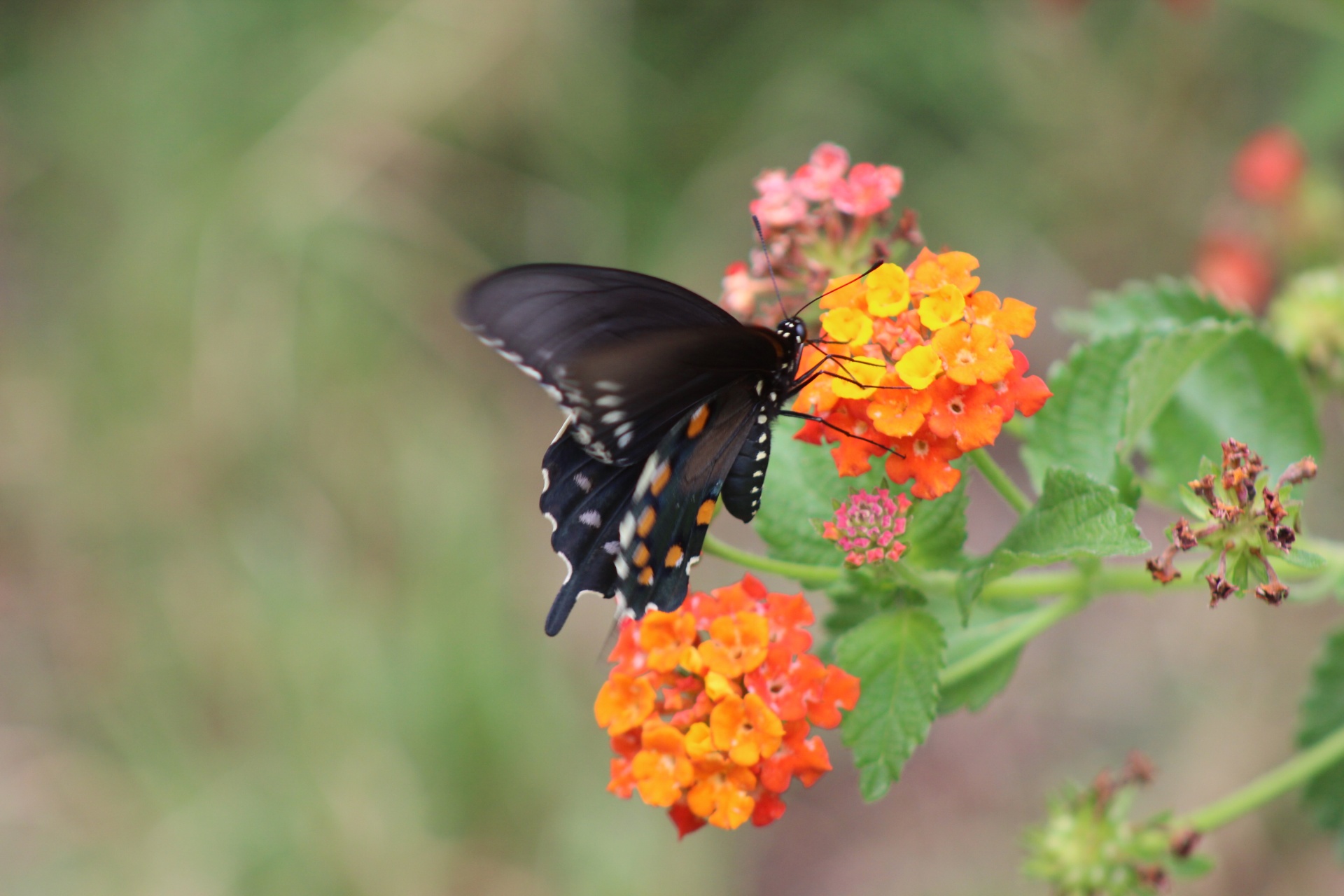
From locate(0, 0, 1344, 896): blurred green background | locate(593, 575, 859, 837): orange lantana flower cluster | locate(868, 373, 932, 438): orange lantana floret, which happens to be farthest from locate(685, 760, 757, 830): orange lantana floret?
locate(0, 0, 1344, 896): blurred green background

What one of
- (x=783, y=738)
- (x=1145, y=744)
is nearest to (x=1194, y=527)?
(x=783, y=738)

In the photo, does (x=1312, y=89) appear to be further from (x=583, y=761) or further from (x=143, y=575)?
(x=143, y=575)

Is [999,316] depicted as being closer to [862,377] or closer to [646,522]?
[862,377]

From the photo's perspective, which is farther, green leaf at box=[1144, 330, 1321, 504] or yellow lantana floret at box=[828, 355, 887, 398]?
green leaf at box=[1144, 330, 1321, 504]

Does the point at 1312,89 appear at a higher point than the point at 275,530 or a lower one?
lower

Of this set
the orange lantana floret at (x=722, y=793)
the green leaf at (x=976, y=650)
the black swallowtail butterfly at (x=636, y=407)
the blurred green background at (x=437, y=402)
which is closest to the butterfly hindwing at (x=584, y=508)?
the black swallowtail butterfly at (x=636, y=407)

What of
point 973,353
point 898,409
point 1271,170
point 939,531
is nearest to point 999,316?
point 973,353

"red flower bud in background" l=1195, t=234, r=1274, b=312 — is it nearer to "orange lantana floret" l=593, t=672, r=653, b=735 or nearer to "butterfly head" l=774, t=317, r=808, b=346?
"butterfly head" l=774, t=317, r=808, b=346
